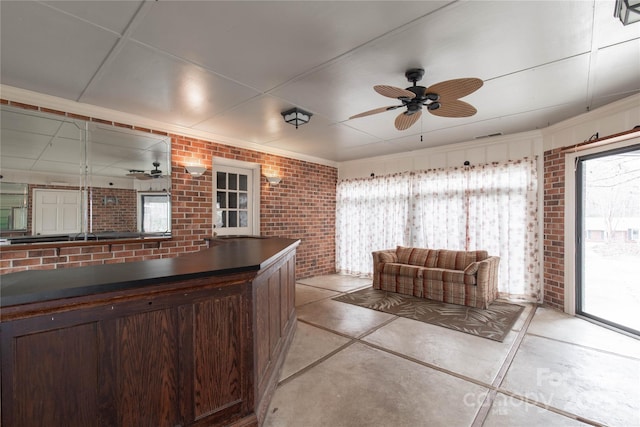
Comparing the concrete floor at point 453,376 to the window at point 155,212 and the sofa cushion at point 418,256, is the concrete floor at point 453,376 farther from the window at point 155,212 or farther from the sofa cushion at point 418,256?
the window at point 155,212

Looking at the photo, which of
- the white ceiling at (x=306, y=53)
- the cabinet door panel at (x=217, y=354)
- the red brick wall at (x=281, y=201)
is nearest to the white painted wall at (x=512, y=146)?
the white ceiling at (x=306, y=53)

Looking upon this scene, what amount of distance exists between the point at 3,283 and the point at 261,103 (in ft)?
8.21

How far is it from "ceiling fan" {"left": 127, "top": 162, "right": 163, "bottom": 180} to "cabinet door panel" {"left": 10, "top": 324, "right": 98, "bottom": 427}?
2.83m

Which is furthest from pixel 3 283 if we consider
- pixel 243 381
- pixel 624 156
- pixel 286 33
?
pixel 624 156

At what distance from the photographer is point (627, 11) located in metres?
1.55

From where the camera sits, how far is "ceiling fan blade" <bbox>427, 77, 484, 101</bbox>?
193 centimetres

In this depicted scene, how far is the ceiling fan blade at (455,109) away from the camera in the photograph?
2.33 metres

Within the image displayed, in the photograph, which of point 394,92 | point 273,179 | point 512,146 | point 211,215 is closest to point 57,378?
point 394,92

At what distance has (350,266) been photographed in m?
6.08

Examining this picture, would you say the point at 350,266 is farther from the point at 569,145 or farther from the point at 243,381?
the point at 243,381

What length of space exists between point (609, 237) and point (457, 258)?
1.71 meters

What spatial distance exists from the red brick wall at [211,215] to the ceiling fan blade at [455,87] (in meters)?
3.18

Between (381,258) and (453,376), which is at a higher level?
(381,258)

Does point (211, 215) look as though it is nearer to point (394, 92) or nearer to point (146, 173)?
point (146, 173)
